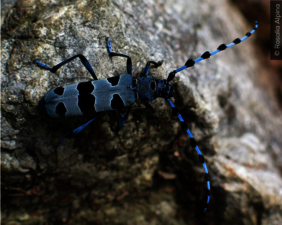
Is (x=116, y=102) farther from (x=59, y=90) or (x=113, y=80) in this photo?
(x=59, y=90)

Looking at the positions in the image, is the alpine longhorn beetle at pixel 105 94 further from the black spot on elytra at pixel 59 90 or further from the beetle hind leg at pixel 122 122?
the beetle hind leg at pixel 122 122

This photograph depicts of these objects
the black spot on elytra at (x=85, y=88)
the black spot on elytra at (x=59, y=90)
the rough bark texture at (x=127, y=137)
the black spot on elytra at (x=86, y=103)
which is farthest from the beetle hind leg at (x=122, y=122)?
the black spot on elytra at (x=59, y=90)

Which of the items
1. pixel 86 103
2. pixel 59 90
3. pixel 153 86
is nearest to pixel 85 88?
pixel 86 103

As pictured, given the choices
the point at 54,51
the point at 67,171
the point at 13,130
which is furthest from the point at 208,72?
the point at 13,130

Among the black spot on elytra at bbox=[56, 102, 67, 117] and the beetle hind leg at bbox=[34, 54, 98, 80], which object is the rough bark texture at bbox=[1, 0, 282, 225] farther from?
the black spot on elytra at bbox=[56, 102, 67, 117]

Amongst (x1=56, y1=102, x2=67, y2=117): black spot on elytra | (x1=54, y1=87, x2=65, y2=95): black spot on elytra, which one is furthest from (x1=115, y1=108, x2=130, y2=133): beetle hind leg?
(x1=54, y1=87, x2=65, y2=95): black spot on elytra

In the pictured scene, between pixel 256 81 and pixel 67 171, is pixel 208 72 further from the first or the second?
pixel 67 171

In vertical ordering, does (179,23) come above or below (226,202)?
above
